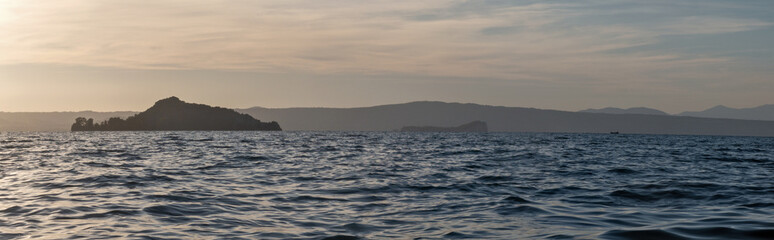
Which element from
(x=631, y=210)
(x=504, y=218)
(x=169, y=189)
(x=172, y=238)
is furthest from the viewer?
(x=169, y=189)

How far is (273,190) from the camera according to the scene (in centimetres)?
2102

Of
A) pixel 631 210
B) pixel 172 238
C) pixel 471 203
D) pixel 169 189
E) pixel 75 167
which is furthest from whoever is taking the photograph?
pixel 75 167

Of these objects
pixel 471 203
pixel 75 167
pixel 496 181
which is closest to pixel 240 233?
pixel 471 203

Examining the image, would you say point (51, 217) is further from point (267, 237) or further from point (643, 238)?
point (643, 238)

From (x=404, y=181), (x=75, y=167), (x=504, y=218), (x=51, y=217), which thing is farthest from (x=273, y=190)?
(x=75, y=167)

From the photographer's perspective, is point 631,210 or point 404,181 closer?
point 631,210

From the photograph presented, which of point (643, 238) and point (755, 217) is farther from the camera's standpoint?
point (755, 217)

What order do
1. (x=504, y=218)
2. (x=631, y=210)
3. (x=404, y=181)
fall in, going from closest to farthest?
1. (x=504, y=218)
2. (x=631, y=210)
3. (x=404, y=181)

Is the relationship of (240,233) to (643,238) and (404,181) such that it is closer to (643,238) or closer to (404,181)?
(643,238)

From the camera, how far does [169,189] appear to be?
21.0 m

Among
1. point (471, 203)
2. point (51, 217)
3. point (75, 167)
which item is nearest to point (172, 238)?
point (51, 217)

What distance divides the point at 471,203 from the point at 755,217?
21.3ft

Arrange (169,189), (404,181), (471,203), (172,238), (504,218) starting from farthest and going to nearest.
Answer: (404,181), (169,189), (471,203), (504,218), (172,238)

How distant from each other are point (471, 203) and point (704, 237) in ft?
20.8
